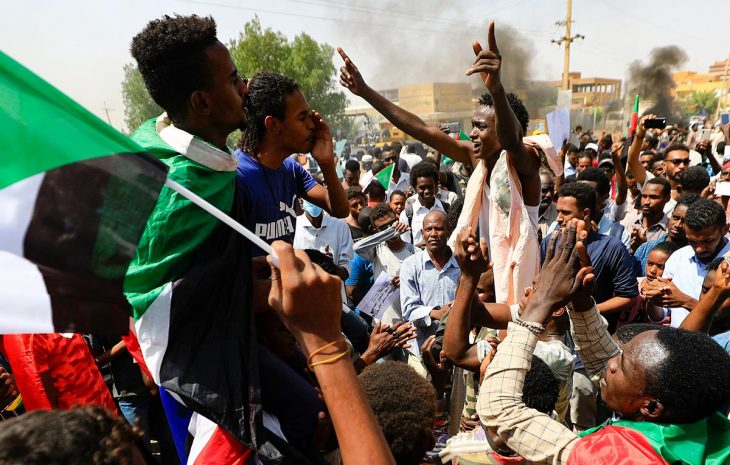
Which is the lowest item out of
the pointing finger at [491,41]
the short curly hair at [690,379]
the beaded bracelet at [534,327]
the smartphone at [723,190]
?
the short curly hair at [690,379]

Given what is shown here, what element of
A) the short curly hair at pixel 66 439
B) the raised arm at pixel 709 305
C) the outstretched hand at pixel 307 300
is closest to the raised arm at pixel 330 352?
the outstretched hand at pixel 307 300

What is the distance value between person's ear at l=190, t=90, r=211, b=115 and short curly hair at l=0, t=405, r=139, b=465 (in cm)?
108

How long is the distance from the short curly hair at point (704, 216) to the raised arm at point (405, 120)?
5.62 feet

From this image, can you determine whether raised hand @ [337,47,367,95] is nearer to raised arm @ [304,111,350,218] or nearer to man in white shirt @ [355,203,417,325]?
raised arm @ [304,111,350,218]

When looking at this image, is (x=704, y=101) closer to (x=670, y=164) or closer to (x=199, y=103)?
(x=670, y=164)

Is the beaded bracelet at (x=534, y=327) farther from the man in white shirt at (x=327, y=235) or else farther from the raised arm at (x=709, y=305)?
the man in white shirt at (x=327, y=235)

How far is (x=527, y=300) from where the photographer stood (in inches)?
84.9

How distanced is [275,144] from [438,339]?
6.45 ft

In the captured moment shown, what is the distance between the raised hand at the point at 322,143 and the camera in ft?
8.90

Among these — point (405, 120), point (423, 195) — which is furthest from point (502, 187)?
point (423, 195)

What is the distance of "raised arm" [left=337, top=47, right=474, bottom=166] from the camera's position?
351cm

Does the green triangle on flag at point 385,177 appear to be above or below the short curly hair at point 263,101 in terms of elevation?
below

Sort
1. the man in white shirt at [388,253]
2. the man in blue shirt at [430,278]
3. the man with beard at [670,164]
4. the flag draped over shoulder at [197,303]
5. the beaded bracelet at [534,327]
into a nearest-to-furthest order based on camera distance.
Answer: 1. the flag draped over shoulder at [197,303]
2. the beaded bracelet at [534,327]
3. the man in blue shirt at [430,278]
4. the man in white shirt at [388,253]
5. the man with beard at [670,164]

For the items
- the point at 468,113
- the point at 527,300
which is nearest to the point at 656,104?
the point at 468,113
